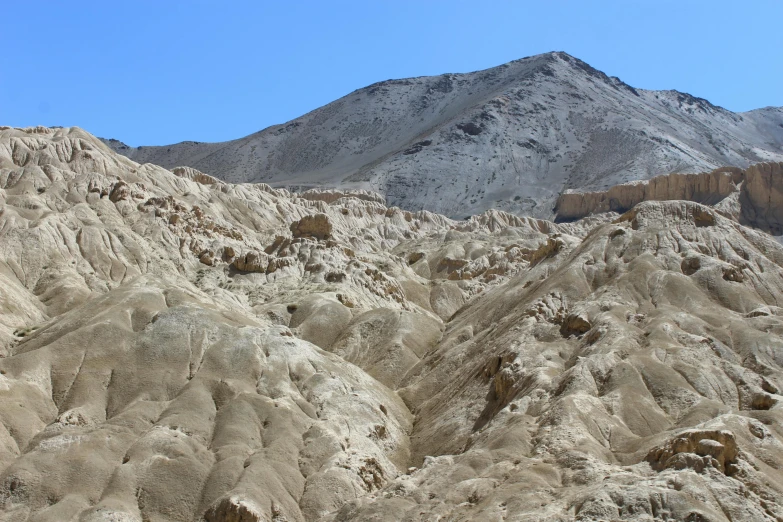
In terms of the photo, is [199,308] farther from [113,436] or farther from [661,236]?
[661,236]

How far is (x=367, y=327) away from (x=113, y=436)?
137ft

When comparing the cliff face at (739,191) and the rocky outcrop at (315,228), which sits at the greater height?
the cliff face at (739,191)

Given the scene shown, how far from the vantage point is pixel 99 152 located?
5251 inches

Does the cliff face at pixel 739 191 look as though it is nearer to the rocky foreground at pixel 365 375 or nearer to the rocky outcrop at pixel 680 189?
the rocky outcrop at pixel 680 189

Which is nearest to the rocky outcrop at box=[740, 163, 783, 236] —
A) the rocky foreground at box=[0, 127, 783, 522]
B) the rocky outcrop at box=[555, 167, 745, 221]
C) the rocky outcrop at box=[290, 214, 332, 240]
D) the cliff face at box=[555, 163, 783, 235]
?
the cliff face at box=[555, 163, 783, 235]

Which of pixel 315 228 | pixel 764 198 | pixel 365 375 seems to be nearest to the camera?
pixel 365 375

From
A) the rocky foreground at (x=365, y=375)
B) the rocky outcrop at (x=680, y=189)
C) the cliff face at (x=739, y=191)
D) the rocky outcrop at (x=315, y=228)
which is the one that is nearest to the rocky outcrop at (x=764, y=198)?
the cliff face at (x=739, y=191)

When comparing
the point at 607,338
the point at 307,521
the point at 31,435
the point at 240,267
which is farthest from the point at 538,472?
the point at 240,267

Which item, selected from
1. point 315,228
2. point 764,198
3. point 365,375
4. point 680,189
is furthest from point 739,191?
point 365,375

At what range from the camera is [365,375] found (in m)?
82.7

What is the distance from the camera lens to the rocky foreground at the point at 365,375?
53719mm

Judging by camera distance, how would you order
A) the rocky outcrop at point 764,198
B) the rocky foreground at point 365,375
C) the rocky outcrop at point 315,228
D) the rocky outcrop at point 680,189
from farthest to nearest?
the rocky outcrop at point 680,189
the rocky outcrop at point 764,198
the rocky outcrop at point 315,228
the rocky foreground at point 365,375

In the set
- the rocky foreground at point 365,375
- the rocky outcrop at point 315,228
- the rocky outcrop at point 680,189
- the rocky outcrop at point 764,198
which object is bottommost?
the rocky foreground at point 365,375

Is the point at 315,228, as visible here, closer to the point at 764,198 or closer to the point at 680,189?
the point at 680,189
